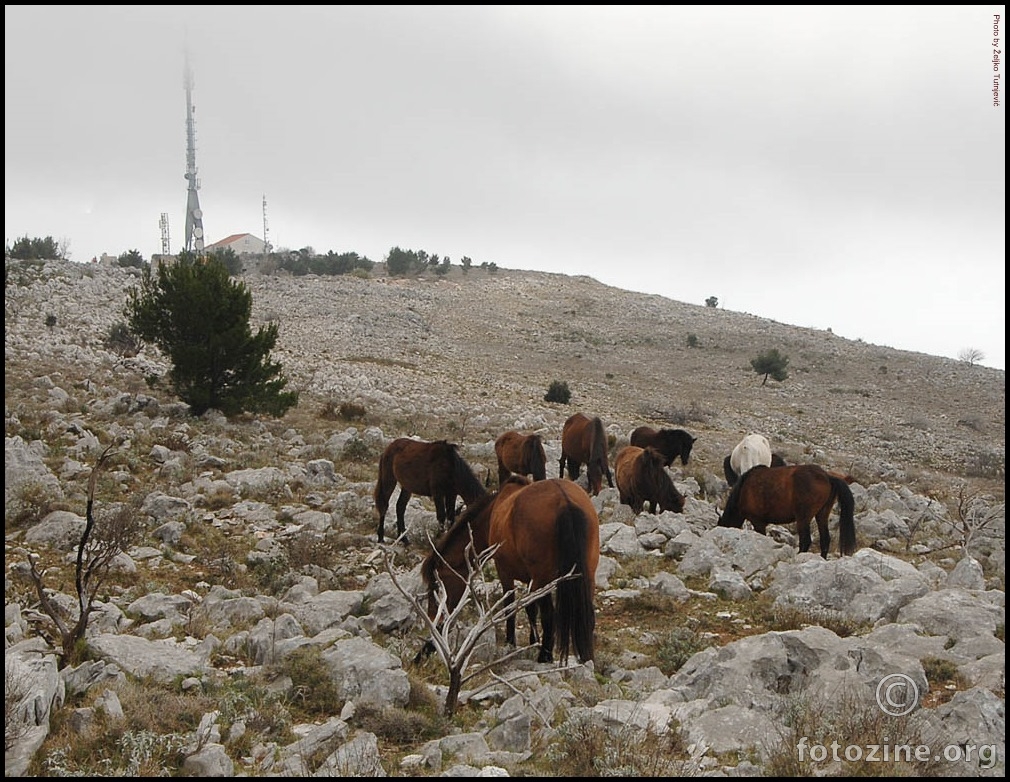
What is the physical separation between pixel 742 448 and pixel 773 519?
162 inches

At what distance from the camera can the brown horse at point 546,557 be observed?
559 cm

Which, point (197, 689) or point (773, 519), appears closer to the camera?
point (197, 689)

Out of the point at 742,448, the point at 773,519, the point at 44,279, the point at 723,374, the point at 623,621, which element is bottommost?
the point at 623,621

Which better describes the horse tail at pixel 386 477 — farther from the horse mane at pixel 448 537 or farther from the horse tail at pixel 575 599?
the horse tail at pixel 575 599

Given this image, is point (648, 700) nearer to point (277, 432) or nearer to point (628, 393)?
point (277, 432)

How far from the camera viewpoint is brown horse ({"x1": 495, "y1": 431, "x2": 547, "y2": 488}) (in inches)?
475

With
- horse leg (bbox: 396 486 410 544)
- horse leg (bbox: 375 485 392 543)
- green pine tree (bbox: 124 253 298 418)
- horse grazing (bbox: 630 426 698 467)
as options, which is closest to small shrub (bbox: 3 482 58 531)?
horse leg (bbox: 375 485 392 543)

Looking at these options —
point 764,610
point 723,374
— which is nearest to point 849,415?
point 723,374

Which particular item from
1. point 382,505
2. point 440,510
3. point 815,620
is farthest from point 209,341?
point 815,620

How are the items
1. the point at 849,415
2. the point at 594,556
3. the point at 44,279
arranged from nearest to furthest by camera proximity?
the point at 594,556
the point at 849,415
the point at 44,279

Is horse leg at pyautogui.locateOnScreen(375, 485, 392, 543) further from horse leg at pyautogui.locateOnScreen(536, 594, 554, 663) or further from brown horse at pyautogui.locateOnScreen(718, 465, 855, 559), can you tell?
brown horse at pyautogui.locateOnScreen(718, 465, 855, 559)

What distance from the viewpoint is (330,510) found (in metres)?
11.1

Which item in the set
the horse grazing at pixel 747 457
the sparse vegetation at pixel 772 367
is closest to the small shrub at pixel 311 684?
the horse grazing at pixel 747 457

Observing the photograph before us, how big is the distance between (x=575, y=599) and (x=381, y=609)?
2046mm
